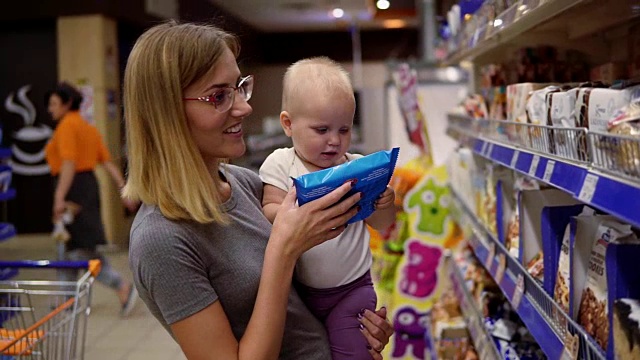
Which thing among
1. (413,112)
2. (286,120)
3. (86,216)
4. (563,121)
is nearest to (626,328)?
(563,121)

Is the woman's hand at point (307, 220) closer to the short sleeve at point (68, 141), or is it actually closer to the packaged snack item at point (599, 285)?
the packaged snack item at point (599, 285)

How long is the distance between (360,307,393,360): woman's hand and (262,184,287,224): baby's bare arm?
13.7 inches

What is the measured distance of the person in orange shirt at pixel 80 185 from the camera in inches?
216

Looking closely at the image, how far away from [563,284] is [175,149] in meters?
0.90

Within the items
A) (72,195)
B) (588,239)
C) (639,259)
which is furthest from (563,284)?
(72,195)

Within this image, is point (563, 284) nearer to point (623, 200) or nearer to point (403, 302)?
point (623, 200)

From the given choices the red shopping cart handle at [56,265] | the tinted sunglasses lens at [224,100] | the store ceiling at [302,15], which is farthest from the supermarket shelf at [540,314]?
the store ceiling at [302,15]

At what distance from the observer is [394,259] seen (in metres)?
4.49

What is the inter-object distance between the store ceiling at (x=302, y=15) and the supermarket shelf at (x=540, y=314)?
914cm

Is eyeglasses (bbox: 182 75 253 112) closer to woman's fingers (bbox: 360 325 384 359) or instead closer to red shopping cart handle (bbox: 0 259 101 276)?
woman's fingers (bbox: 360 325 384 359)

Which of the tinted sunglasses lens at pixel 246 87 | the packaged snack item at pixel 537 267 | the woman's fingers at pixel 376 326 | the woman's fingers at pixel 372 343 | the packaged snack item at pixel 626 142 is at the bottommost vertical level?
the woman's fingers at pixel 372 343

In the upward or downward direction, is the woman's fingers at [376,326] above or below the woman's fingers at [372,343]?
above

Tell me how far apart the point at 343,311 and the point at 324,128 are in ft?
1.58

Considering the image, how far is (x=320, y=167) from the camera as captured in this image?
2.02 m
